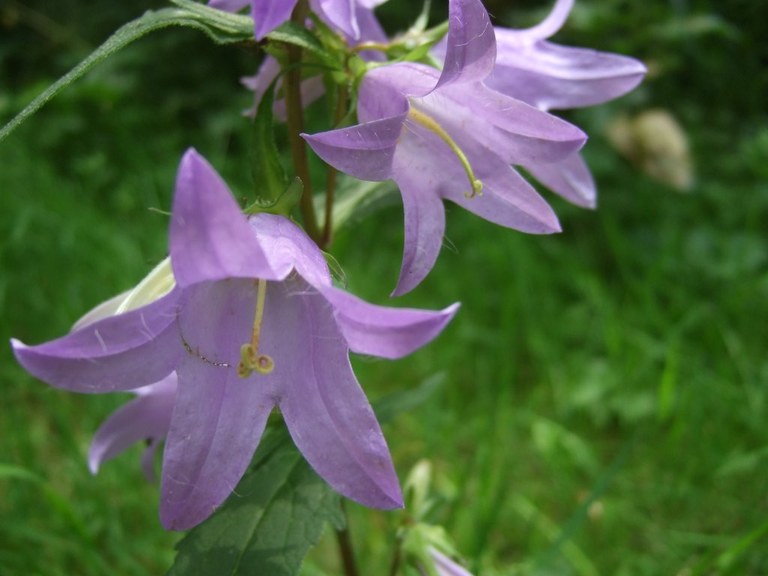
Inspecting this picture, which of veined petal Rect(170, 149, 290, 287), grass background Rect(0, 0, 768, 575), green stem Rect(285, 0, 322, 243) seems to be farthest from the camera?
grass background Rect(0, 0, 768, 575)

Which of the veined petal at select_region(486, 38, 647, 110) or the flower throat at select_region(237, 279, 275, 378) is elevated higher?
the veined petal at select_region(486, 38, 647, 110)

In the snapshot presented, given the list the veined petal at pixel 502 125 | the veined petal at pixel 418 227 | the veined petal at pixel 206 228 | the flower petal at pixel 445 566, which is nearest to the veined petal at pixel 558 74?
the veined petal at pixel 502 125

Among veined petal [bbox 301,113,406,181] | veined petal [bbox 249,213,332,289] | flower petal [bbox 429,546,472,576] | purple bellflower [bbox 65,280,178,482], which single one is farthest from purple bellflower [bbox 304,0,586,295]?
flower petal [bbox 429,546,472,576]

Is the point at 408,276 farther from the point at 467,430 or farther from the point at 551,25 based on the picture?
the point at 467,430

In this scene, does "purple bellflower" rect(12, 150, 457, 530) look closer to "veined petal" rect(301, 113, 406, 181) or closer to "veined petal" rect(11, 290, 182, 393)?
"veined petal" rect(11, 290, 182, 393)

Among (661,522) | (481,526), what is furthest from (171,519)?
(661,522)

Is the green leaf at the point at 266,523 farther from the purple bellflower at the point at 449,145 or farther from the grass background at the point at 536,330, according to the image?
the purple bellflower at the point at 449,145

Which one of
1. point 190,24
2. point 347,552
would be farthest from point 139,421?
point 190,24

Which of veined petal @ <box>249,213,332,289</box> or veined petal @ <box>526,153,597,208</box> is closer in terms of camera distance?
veined petal @ <box>249,213,332,289</box>
